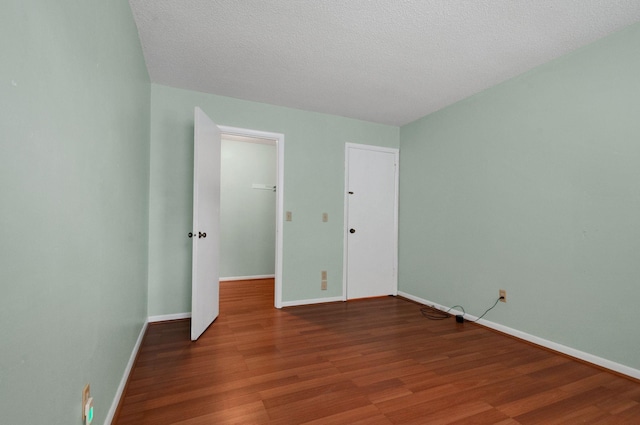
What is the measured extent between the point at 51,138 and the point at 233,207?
14.2ft

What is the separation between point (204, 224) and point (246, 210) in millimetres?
2461

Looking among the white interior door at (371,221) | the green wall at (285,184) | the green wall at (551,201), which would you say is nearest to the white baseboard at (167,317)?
the green wall at (285,184)

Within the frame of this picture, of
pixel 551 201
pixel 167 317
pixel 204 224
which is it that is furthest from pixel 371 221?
pixel 167 317

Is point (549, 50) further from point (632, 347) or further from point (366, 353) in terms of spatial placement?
point (366, 353)

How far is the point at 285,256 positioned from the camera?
3.56 meters

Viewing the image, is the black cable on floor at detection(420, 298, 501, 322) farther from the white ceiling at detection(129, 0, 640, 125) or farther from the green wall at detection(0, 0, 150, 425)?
the green wall at detection(0, 0, 150, 425)

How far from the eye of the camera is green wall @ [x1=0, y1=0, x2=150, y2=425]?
670mm

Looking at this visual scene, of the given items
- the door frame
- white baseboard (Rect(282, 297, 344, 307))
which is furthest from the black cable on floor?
the door frame

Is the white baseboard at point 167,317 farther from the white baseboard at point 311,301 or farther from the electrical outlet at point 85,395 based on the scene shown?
the electrical outlet at point 85,395

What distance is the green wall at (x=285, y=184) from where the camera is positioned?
304 cm

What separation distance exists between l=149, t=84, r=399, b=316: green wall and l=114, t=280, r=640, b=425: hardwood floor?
1.99 feet

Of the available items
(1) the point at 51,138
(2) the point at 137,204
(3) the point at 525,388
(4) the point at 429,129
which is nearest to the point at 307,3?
(1) the point at 51,138

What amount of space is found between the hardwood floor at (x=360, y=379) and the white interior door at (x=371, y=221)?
1.08 meters

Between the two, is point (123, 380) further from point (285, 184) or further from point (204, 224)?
point (285, 184)
